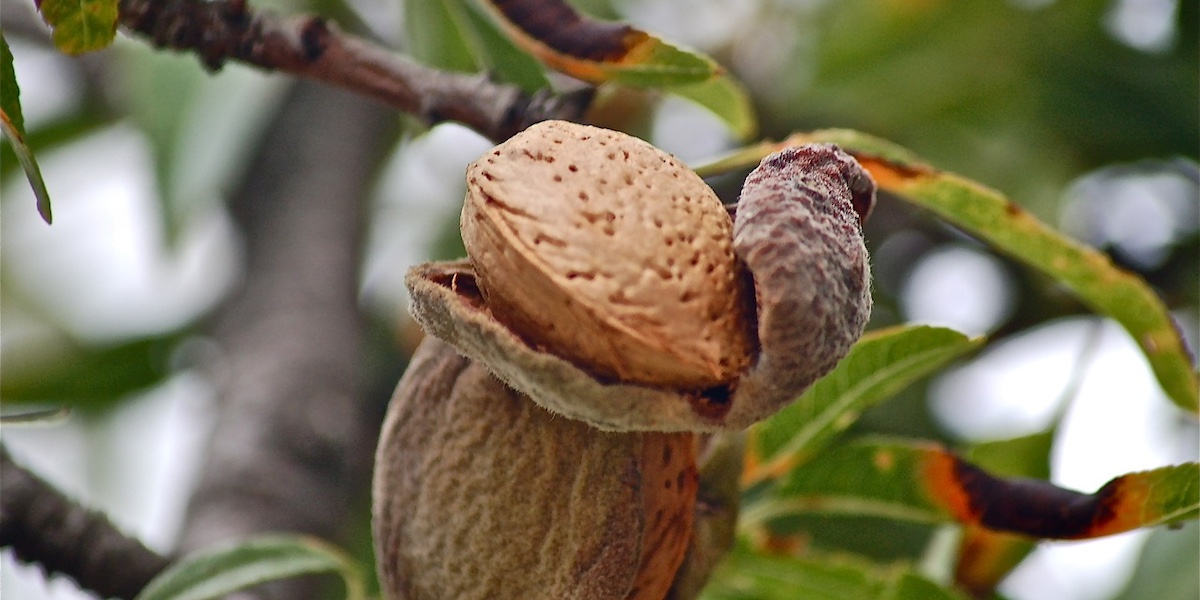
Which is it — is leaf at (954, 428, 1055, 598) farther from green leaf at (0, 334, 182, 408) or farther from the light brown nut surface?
green leaf at (0, 334, 182, 408)

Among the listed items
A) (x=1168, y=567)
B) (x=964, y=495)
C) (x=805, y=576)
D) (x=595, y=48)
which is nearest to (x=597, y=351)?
(x=595, y=48)

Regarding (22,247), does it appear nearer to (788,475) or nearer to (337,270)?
(337,270)

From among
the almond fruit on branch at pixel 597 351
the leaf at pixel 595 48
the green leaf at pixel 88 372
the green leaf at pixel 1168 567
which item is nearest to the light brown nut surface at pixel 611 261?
the almond fruit on branch at pixel 597 351

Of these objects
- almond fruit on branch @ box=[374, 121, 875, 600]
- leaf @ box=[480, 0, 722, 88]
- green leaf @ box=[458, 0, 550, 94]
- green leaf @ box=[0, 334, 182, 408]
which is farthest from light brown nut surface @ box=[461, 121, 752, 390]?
→ green leaf @ box=[0, 334, 182, 408]

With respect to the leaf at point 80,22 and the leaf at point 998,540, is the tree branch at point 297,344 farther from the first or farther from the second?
the leaf at point 998,540

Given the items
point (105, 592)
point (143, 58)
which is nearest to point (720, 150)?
point (143, 58)

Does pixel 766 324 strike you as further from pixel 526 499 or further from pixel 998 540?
pixel 998 540
